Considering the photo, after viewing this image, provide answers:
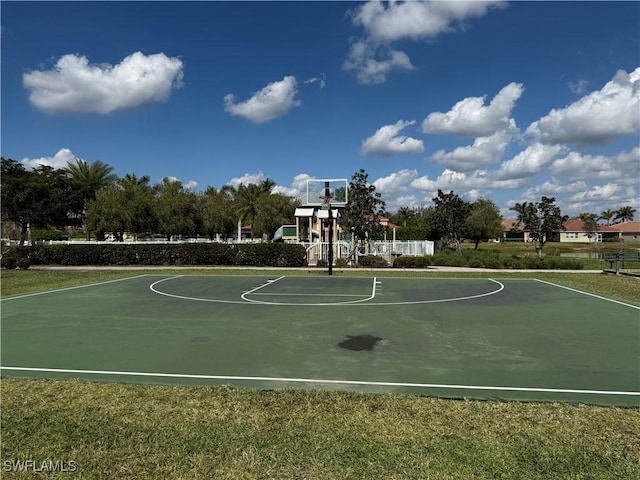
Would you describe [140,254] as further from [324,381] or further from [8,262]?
[324,381]

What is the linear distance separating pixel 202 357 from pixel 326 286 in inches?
368

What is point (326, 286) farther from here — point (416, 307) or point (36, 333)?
point (36, 333)

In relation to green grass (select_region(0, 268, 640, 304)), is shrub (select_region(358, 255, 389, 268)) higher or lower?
higher

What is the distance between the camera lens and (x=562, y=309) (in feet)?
35.3

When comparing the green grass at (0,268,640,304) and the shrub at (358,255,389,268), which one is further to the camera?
the shrub at (358,255,389,268)

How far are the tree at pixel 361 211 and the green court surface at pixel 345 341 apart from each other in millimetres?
11738

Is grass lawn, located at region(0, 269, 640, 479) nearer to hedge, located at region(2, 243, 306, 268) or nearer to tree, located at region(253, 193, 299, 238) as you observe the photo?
hedge, located at region(2, 243, 306, 268)

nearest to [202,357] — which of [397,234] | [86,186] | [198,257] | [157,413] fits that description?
[157,413]

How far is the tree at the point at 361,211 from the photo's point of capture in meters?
25.2

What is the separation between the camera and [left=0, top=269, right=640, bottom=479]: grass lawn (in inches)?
134

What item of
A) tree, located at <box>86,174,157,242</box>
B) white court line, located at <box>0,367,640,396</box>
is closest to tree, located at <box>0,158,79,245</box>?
tree, located at <box>86,174,157,242</box>

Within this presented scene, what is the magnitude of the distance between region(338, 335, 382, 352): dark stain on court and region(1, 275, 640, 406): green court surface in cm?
→ 2

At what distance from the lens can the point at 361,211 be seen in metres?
25.2

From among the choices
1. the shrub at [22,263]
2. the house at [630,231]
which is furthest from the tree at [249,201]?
the house at [630,231]
